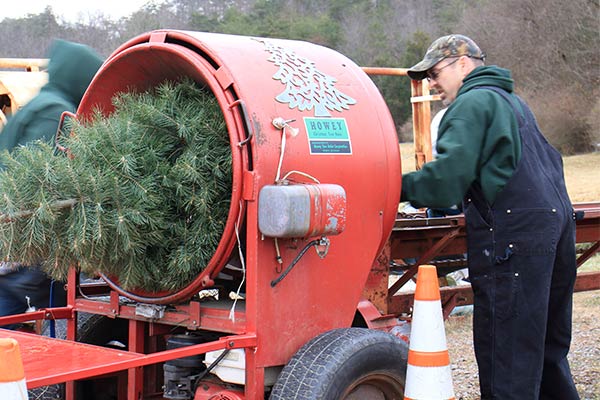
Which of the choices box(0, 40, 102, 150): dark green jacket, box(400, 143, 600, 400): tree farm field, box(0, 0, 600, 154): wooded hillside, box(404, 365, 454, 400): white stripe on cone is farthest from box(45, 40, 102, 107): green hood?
box(0, 0, 600, 154): wooded hillside

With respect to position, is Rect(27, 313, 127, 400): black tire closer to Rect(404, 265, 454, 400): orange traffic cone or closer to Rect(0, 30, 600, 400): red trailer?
Rect(0, 30, 600, 400): red trailer

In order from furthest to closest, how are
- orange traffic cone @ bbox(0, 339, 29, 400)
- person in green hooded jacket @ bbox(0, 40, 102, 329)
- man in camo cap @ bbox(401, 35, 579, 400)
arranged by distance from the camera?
person in green hooded jacket @ bbox(0, 40, 102, 329) → man in camo cap @ bbox(401, 35, 579, 400) → orange traffic cone @ bbox(0, 339, 29, 400)

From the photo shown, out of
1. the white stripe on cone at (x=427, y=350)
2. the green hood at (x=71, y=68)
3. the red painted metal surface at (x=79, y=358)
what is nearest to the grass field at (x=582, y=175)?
the green hood at (x=71, y=68)

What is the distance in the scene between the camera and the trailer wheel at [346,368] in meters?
3.38

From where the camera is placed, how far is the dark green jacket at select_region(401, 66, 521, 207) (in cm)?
373

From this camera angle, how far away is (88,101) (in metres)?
4.18

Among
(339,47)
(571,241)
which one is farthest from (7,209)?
(339,47)

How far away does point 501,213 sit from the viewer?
12.5ft

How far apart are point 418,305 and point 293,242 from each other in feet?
1.92

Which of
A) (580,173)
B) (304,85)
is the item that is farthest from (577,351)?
(580,173)

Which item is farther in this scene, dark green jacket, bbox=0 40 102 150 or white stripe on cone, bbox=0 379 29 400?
dark green jacket, bbox=0 40 102 150

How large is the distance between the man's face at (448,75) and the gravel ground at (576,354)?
7.36ft

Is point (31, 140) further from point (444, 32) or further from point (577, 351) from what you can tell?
point (444, 32)

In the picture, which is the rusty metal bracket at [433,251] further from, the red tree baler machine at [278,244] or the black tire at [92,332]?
the black tire at [92,332]
